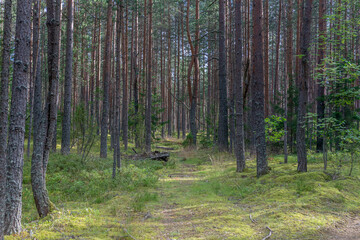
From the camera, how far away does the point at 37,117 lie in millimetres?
12492

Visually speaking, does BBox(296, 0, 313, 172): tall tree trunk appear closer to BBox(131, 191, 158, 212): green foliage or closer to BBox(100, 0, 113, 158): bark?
BBox(131, 191, 158, 212): green foliage

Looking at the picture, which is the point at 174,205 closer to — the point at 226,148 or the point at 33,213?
the point at 33,213

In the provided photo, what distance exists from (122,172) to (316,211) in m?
7.24

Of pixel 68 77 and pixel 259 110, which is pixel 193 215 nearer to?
pixel 259 110

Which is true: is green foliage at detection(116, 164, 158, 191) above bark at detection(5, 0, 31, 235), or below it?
below

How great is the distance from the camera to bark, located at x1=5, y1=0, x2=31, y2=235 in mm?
3984

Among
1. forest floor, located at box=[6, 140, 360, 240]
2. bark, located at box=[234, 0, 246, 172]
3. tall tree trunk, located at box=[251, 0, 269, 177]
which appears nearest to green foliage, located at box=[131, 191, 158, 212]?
forest floor, located at box=[6, 140, 360, 240]

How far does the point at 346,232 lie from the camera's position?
14.4ft

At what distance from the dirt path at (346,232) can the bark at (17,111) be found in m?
5.04

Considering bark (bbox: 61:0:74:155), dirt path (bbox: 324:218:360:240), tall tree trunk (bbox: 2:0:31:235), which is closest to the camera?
tall tree trunk (bbox: 2:0:31:235)

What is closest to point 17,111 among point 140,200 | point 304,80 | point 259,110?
point 140,200

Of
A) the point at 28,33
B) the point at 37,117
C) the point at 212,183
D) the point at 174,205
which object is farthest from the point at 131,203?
the point at 37,117

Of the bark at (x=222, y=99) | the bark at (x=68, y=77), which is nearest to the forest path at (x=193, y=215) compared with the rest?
the bark at (x=222, y=99)

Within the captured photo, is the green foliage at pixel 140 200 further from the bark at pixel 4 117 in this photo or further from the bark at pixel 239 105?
the bark at pixel 239 105
